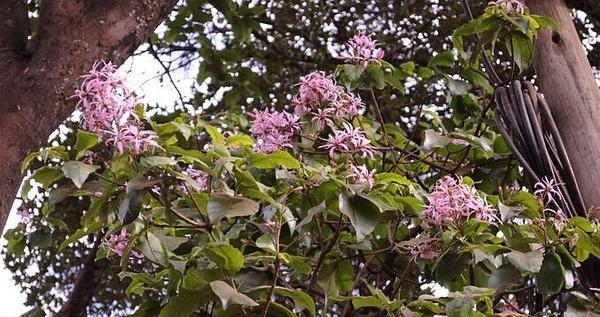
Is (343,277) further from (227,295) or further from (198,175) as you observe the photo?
(227,295)

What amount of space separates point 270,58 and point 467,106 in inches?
36.4

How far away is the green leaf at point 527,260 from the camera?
0.99m

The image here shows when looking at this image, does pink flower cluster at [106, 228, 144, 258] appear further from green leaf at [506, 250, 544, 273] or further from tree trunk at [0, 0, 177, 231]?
green leaf at [506, 250, 544, 273]

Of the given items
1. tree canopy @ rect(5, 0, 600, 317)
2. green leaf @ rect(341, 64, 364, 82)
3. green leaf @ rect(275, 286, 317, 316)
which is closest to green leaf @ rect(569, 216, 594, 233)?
tree canopy @ rect(5, 0, 600, 317)

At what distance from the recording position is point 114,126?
93cm

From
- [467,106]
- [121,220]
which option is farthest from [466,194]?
[467,106]

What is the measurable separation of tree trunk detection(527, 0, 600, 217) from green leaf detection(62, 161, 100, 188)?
2.34ft

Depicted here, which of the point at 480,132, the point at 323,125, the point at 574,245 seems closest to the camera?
the point at 574,245

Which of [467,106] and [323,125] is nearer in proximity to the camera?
[323,125]

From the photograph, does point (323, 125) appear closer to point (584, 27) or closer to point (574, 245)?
point (574, 245)

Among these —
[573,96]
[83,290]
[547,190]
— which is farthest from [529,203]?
[83,290]

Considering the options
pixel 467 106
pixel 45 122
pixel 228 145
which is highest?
pixel 45 122

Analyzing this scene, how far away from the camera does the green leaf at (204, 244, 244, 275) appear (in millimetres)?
959

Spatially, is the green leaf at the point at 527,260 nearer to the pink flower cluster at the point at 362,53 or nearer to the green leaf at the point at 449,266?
the green leaf at the point at 449,266
